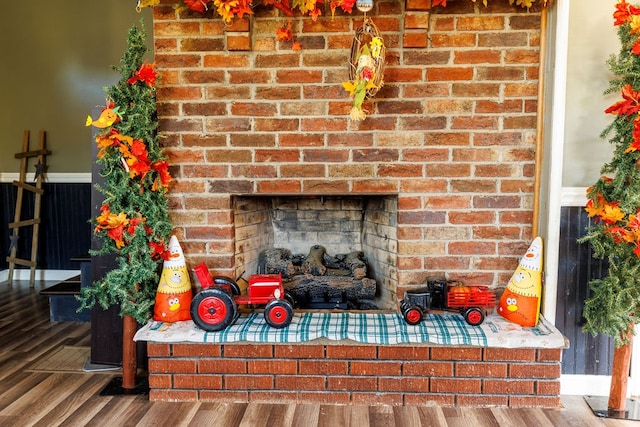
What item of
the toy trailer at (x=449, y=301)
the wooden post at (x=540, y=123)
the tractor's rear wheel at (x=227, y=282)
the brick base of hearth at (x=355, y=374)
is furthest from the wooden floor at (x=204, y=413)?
the wooden post at (x=540, y=123)

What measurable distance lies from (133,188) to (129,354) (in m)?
0.84

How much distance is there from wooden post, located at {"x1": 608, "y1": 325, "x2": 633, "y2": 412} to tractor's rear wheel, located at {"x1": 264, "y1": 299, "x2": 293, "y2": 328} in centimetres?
152

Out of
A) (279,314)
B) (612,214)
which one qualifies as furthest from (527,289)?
(279,314)

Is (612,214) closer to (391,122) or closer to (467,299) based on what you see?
(467,299)

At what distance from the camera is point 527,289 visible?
7.77 feet

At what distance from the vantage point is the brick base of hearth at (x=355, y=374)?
232 cm

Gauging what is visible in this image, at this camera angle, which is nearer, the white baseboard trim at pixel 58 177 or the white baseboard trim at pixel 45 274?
the white baseboard trim at pixel 58 177

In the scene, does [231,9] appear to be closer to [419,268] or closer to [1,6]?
[419,268]

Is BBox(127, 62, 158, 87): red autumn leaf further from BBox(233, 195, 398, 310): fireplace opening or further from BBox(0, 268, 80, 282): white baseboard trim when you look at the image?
BBox(0, 268, 80, 282): white baseboard trim

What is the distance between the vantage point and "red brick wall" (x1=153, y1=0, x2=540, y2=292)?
8.03 feet

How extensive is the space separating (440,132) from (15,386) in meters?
2.49

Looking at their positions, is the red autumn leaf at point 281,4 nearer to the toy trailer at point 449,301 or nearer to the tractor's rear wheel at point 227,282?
the tractor's rear wheel at point 227,282

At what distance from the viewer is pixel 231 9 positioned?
90.8 inches

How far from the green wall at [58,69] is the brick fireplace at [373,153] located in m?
2.48
